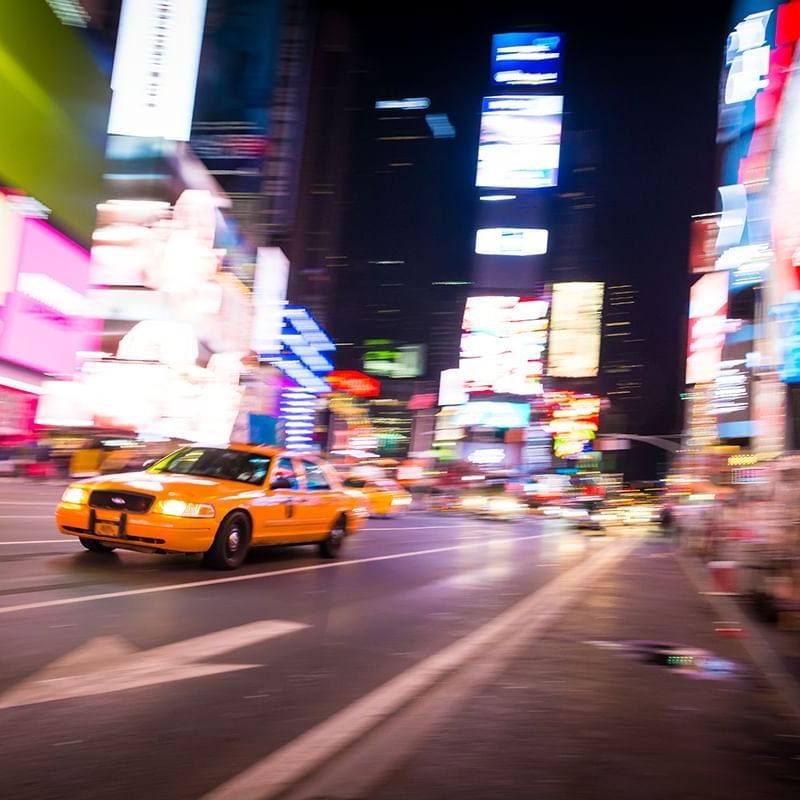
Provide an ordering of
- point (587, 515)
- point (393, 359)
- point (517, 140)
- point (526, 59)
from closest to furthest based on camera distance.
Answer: point (587, 515) → point (517, 140) → point (526, 59) → point (393, 359)

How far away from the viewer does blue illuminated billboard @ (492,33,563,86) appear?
310 ft

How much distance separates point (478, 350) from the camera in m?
94.8

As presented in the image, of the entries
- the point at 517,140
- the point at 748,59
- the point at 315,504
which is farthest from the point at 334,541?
the point at 517,140

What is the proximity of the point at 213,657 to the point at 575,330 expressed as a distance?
103893 mm

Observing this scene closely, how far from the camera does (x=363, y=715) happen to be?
4719 millimetres

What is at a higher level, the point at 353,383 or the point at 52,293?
the point at 353,383

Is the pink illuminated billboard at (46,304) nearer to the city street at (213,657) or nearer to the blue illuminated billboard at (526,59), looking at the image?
the city street at (213,657)

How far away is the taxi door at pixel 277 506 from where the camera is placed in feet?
36.7

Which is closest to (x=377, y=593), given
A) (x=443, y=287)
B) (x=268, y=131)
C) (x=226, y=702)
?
→ (x=226, y=702)

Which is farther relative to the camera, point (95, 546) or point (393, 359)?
point (393, 359)

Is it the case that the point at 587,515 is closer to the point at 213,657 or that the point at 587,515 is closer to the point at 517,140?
the point at 213,657

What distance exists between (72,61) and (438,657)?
51.8m

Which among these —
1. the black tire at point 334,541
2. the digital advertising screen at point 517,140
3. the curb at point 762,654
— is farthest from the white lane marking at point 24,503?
the digital advertising screen at point 517,140

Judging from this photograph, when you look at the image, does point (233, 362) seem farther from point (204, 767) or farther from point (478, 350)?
point (204, 767)
